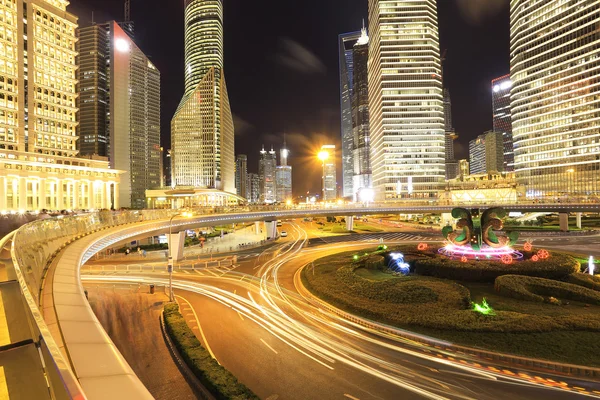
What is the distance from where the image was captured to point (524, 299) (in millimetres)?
26875

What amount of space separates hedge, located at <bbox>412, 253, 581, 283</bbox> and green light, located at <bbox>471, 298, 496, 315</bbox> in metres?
8.46

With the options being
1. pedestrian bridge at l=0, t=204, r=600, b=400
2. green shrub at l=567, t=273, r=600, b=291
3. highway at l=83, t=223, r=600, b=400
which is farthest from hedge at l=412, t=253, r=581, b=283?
pedestrian bridge at l=0, t=204, r=600, b=400

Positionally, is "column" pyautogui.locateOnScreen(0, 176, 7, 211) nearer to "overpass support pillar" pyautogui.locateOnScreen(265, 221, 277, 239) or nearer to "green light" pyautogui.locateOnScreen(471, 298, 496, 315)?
Result: "overpass support pillar" pyautogui.locateOnScreen(265, 221, 277, 239)

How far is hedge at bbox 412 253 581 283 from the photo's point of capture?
33375 mm

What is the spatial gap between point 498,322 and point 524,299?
8.13 metres

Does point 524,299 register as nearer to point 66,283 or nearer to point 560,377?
point 560,377

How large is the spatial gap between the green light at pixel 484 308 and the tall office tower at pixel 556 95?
416 ft

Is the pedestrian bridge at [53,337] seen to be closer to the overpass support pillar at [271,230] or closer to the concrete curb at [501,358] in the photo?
the concrete curb at [501,358]

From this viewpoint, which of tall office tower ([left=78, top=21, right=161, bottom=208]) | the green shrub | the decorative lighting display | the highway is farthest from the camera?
tall office tower ([left=78, top=21, right=161, bottom=208])

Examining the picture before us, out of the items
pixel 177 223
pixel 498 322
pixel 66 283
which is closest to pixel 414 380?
pixel 498 322

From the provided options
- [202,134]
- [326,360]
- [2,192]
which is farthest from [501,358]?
[202,134]

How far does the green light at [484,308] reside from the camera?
23328 mm

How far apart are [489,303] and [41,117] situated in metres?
117

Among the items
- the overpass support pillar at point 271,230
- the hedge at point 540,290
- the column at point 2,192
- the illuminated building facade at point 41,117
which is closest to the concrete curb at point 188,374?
the hedge at point 540,290
